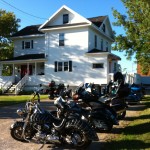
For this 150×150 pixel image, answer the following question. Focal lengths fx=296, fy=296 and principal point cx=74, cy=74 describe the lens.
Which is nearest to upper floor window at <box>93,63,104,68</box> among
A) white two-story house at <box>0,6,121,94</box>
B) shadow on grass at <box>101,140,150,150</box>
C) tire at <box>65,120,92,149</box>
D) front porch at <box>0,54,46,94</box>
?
white two-story house at <box>0,6,121,94</box>

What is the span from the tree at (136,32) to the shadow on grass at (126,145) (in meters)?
11.9

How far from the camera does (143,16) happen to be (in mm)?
20219

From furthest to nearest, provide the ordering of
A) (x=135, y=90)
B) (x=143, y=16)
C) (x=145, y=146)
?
(x=143, y=16) → (x=135, y=90) → (x=145, y=146)

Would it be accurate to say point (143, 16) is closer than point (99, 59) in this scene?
Yes

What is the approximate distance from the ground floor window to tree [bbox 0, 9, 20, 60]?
47.4 feet

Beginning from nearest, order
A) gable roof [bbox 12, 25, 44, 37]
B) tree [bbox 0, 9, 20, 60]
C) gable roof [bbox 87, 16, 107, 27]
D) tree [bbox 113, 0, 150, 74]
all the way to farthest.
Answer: tree [bbox 113, 0, 150, 74], gable roof [bbox 87, 16, 107, 27], gable roof [bbox 12, 25, 44, 37], tree [bbox 0, 9, 20, 60]

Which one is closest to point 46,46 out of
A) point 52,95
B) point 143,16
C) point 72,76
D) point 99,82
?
point 72,76

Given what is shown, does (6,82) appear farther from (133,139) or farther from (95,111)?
(133,139)

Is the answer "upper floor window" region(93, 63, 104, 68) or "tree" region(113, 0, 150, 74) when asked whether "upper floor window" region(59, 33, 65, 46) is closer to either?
"upper floor window" region(93, 63, 104, 68)

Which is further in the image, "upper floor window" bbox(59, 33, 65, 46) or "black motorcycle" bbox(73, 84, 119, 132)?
"upper floor window" bbox(59, 33, 65, 46)

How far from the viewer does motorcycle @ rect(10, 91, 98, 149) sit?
7.31 metres

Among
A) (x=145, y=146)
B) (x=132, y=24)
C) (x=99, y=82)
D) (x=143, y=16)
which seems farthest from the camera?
(x=99, y=82)

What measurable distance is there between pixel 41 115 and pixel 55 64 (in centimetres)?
2486

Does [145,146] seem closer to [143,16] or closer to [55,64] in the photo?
[143,16]
